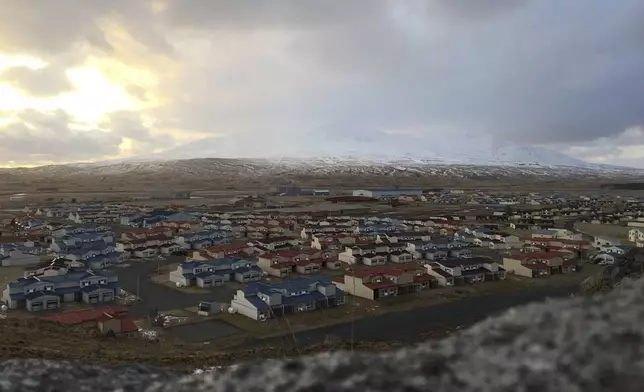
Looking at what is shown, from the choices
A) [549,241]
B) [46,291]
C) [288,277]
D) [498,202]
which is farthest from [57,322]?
[498,202]

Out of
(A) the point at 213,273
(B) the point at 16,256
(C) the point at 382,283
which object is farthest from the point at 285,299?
(B) the point at 16,256

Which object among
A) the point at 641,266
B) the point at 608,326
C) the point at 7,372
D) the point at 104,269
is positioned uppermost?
the point at 608,326

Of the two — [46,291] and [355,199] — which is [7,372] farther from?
[355,199]

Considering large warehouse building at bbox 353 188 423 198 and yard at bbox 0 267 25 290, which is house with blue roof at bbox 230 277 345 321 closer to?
yard at bbox 0 267 25 290

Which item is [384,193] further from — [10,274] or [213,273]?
[10,274]

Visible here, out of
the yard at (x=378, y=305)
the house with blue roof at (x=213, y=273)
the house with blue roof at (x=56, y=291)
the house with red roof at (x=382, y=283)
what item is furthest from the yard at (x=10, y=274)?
the house with red roof at (x=382, y=283)

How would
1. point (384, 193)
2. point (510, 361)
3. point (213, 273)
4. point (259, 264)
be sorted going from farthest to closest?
point (384, 193) → point (259, 264) → point (213, 273) → point (510, 361)
